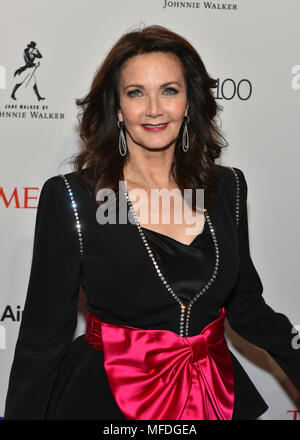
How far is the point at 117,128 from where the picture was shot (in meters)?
1.59

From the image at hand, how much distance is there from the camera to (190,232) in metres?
1.53

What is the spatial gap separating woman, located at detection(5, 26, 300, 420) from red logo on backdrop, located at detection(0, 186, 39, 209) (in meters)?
0.56

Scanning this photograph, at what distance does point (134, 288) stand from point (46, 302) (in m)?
0.22

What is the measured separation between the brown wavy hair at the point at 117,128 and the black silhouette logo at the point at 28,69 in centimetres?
43

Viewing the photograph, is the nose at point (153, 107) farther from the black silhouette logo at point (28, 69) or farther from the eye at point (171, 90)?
the black silhouette logo at point (28, 69)

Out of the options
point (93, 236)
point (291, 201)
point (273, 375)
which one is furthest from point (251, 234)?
point (93, 236)

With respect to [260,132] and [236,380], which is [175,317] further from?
A: [260,132]

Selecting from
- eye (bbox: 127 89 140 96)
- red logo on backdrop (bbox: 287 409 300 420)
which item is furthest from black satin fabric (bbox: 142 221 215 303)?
red logo on backdrop (bbox: 287 409 300 420)

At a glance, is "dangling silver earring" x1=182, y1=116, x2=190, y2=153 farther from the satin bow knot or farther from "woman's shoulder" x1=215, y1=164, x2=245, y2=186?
the satin bow knot

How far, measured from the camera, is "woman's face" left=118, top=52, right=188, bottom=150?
4.80 feet

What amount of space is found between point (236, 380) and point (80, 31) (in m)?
1.27

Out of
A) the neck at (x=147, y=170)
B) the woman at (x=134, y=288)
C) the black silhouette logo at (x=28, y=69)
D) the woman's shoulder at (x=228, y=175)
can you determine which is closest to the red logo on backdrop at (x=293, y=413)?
the woman at (x=134, y=288)

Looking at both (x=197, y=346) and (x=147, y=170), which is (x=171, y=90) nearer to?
(x=147, y=170)

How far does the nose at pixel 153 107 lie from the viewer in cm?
144
